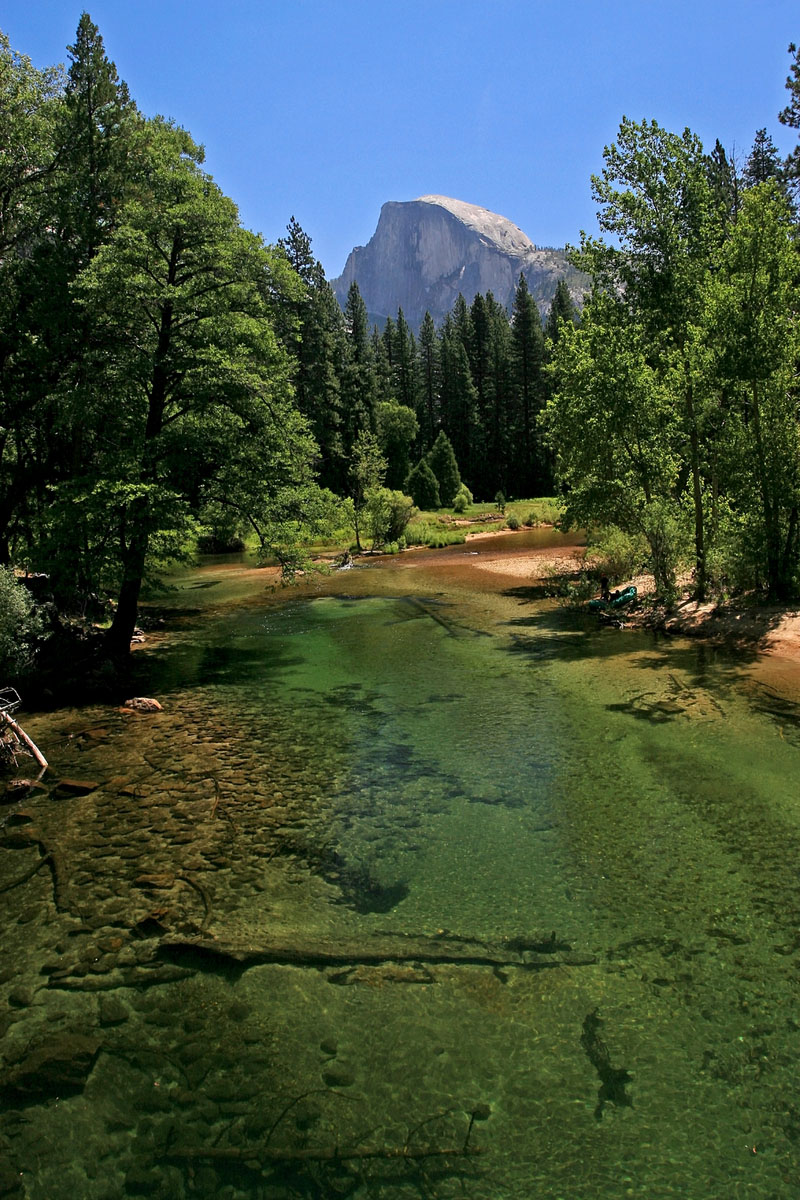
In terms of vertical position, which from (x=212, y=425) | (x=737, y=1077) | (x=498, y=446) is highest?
(x=498, y=446)

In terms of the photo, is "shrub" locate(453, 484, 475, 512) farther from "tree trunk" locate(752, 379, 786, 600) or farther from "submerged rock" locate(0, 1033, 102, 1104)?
"submerged rock" locate(0, 1033, 102, 1104)

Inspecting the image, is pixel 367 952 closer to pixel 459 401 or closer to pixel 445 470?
pixel 445 470

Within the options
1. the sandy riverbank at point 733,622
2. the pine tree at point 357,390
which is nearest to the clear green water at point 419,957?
the sandy riverbank at point 733,622

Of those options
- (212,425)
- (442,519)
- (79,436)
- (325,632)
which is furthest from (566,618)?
(442,519)

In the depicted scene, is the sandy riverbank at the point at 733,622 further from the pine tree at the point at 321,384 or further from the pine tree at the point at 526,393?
the pine tree at the point at 526,393

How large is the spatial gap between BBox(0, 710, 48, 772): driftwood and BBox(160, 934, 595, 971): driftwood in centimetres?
528

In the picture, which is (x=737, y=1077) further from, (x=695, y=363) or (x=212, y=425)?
(x=695, y=363)

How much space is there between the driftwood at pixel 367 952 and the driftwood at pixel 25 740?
5.28 metres

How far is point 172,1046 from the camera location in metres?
4.97

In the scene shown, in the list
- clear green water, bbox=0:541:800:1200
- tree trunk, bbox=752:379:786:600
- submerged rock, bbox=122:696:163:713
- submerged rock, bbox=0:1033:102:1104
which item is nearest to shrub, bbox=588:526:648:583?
tree trunk, bbox=752:379:786:600

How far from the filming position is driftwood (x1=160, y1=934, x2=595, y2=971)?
5789 millimetres

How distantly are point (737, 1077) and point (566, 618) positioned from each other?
1807 centimetres

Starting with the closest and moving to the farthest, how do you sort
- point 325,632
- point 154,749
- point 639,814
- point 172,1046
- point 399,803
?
point 172,1046 → point 639,814 → point 399,803 → point 154,749 → point 325,632

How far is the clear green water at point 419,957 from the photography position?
4.14 m
